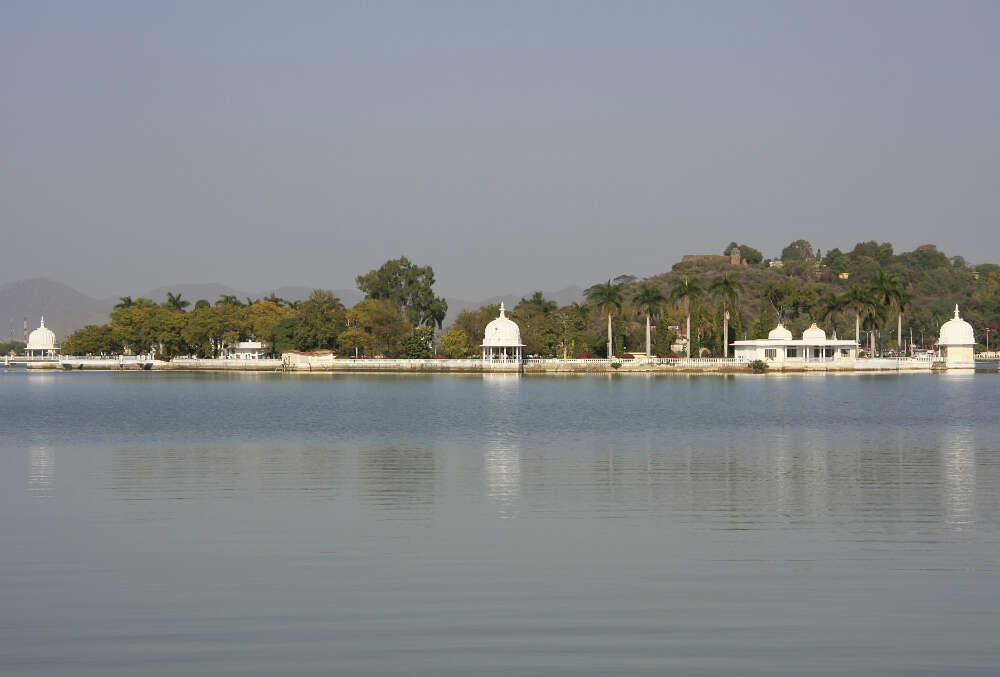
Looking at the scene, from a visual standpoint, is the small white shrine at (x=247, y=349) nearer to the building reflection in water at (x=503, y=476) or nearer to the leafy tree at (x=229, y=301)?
the leafy tree at (x=229, y=301)

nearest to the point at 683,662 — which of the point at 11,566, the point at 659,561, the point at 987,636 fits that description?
the point at 987,636

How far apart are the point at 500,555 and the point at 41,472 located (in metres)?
14.0

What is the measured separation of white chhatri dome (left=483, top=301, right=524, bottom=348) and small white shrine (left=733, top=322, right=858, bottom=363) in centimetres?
2040

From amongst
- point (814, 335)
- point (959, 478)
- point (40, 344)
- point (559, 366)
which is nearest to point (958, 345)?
point (814, 335)

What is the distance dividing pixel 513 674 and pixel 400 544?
20.3 feet

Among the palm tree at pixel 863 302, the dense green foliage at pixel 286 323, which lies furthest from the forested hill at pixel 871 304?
the dense green foliage at pixel 286 323

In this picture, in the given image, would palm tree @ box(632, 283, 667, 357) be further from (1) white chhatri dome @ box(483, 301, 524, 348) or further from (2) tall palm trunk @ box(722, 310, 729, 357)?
(1) white chhatri dome @ box(483, 301, 524, 348)

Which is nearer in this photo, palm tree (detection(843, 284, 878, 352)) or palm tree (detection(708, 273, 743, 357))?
palm tree (detection(708, 273, 743, 357))

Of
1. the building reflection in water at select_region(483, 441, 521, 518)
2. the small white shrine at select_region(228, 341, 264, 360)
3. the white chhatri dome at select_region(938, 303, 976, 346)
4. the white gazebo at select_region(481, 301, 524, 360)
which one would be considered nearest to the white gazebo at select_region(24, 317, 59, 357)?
the small white shrine at select_region(228, 341, 264, 360)

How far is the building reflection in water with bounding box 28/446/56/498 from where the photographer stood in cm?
2166

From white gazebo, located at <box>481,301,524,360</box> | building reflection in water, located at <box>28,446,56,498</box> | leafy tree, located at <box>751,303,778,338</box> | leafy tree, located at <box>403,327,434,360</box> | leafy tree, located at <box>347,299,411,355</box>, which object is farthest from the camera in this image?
leafy tree, located at <box>347,299,411,355</box>

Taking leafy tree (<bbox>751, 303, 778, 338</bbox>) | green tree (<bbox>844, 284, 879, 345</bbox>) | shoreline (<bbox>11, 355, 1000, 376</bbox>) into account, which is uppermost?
green tree (<bbox>844, 284, 879, 345</bbox>)

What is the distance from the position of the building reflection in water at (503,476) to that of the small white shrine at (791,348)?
70859 mm

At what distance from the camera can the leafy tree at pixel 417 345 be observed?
108812 mm
